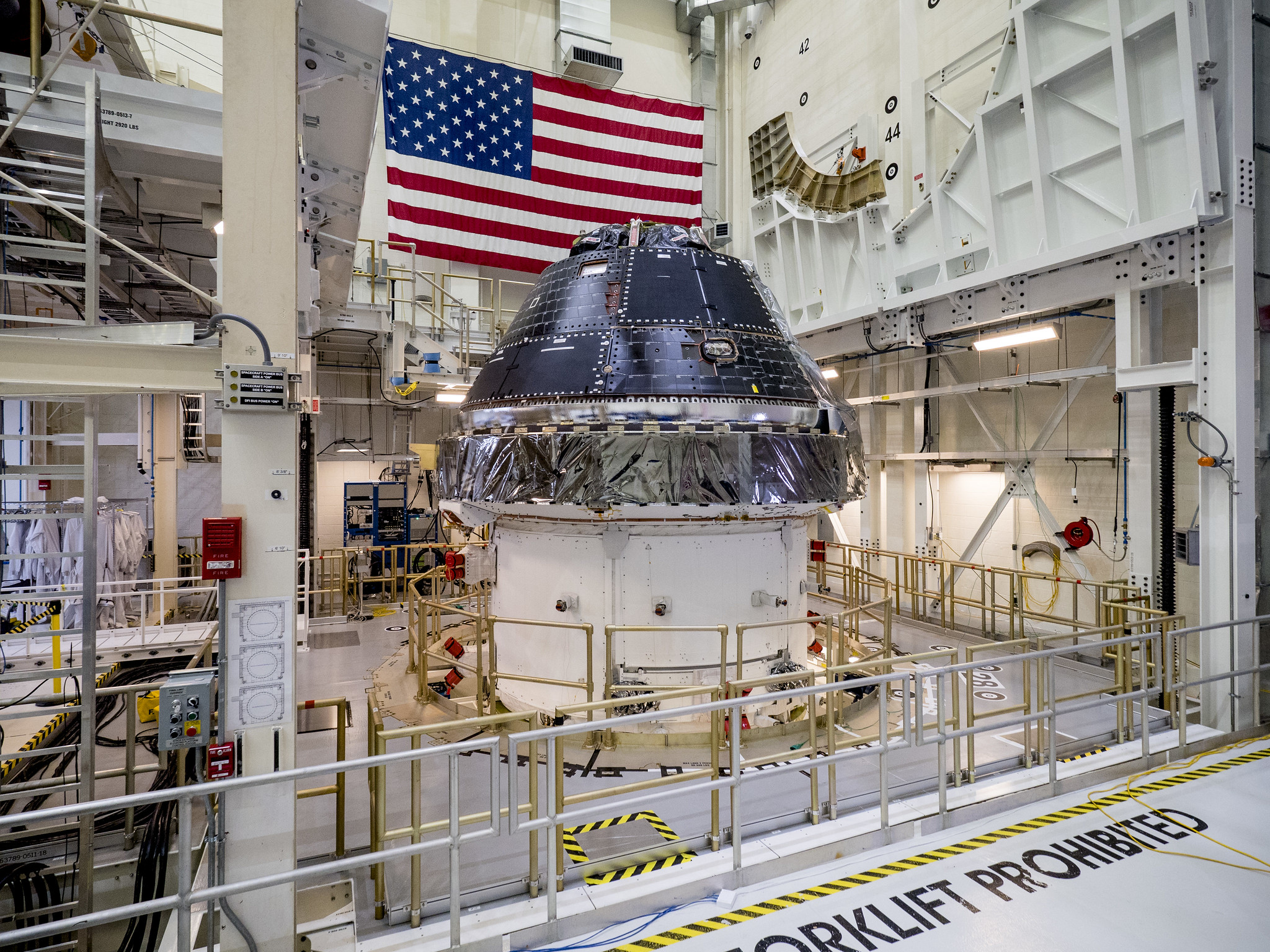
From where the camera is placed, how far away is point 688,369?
21.8 feet

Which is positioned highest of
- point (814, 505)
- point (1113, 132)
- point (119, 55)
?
point (119, 55)

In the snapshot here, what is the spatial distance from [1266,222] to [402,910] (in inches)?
372

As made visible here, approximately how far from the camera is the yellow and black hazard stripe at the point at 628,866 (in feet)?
13.5

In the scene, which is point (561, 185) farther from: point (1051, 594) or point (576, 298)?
point (1051, 594)

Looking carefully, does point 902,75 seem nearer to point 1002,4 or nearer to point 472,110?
point 1002,4

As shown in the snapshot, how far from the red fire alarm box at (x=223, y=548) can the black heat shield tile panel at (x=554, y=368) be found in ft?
12.0

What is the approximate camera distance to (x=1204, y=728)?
21.2ft

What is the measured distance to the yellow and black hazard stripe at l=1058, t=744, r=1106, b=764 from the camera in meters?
5.75

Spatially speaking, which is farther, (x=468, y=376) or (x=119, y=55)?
(x=468, y=376)

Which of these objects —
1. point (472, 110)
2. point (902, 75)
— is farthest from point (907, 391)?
point (472, 110)

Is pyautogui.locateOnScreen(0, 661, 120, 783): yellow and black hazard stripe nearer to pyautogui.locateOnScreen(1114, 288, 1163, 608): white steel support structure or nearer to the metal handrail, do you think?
the metal handrail

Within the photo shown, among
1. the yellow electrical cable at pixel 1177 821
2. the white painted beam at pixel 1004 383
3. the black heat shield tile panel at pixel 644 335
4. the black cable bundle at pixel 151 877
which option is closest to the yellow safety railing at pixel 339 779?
the black cable bundle at pixel 151 877

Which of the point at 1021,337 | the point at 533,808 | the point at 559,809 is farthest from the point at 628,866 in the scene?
the point at 1021,337

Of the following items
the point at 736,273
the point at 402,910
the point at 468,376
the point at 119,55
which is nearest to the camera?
the point at 402,910
